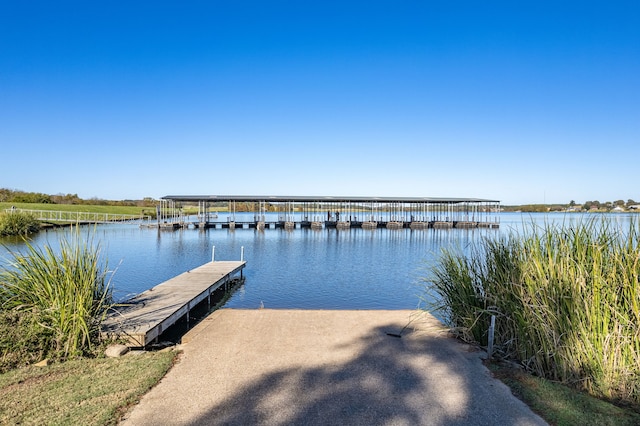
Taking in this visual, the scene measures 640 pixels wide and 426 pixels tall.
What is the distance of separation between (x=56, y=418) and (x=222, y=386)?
1600mm

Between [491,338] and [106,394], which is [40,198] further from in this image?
[491,338]

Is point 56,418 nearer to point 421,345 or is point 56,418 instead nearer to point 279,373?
point 279,373

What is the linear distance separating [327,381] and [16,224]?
113 ft

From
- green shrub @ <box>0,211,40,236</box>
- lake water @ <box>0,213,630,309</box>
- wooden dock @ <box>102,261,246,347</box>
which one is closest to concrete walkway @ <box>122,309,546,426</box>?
wooden dock @ <box>102,261,246,347</box>

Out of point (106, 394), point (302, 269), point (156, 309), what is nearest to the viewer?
point (106, 394)

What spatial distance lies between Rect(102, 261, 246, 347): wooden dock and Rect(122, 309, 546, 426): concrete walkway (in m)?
0.65

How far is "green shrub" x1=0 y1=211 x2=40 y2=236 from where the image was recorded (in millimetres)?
28523

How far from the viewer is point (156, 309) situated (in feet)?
24.3

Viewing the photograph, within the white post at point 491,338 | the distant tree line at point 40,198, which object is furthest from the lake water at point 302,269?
the distant tree line at point 40,198

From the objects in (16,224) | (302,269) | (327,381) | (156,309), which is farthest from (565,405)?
(16,224)

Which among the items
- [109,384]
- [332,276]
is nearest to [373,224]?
[332,276]

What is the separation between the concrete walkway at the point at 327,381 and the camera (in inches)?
147

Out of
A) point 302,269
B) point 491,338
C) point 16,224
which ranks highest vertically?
point 16,224

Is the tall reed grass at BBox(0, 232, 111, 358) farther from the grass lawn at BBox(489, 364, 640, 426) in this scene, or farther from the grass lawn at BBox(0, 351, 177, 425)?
the grass lawn at BBox(489, 364, 640, 426)
